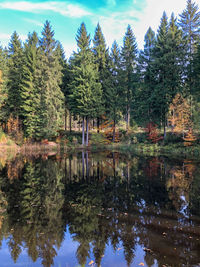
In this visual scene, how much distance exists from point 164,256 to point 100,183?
6697mm

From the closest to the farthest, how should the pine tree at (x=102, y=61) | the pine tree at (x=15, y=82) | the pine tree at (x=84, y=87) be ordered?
the pine tree at (x=84, y=87), the pine tree at (x=15, y=82), the pine tree at (x=102, y=61)

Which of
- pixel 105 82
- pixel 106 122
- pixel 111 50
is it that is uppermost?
pixel 111 50

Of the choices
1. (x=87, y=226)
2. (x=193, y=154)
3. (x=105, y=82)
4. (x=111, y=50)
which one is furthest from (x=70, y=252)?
(x=111, y=50)

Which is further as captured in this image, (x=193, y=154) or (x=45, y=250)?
(x=193, y=154)

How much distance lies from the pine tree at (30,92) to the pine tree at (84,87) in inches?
233

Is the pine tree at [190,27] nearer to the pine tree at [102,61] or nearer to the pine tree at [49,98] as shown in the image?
the pine tree at [102,61]

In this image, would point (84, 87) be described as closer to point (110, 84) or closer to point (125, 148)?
point (110, 84)

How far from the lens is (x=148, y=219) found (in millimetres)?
6441

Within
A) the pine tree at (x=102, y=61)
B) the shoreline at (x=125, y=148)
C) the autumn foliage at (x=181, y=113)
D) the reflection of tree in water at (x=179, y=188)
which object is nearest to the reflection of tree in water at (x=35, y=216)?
the reflection of tree in water at (x=179, y=188)

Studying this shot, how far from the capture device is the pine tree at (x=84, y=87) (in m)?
31.7

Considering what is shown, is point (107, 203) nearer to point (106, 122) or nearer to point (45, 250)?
point (45, 250)

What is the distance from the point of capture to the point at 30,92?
31625 mm

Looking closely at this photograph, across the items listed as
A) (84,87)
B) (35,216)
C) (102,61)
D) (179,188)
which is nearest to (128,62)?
(102,61)

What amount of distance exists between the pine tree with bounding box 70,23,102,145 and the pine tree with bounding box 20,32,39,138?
5921 mm
